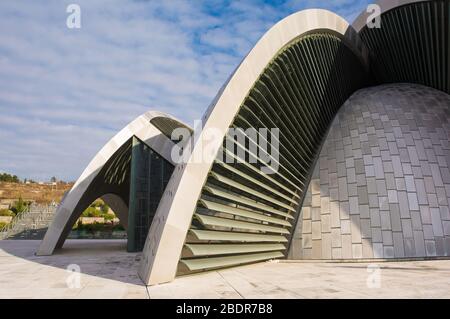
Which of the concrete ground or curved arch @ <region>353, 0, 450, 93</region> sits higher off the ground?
curved arch @ <region>353, 0, 450, 93</region>

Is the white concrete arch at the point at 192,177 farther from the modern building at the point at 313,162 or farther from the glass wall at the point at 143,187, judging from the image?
the glass wall at the point at 143,187

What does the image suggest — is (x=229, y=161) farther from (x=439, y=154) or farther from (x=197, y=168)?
(x=439, y=154)

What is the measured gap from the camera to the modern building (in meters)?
10.2

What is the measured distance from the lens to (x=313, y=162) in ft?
55.4

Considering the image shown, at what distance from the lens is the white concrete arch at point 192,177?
28.7 ft

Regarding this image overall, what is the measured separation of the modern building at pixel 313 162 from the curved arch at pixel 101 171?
2.9 inches

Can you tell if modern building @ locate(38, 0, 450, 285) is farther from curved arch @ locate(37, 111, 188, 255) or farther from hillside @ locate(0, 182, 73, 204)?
hillside @ locate(0, 182, 73, 204)

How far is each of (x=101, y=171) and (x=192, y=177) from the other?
1150 cm

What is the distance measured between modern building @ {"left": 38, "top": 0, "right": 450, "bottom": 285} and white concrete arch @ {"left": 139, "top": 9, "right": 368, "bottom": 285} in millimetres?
35
